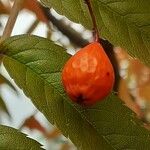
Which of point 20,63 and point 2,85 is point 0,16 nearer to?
point 2,85

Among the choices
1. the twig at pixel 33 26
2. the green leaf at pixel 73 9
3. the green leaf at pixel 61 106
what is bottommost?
the twig at pixel 33 26

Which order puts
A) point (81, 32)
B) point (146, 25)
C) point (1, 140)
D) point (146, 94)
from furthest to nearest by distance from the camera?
point (146, 94)
point (81, 32)
point (146, 25)
point (1, 140)

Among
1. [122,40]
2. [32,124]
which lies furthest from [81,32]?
[122,40]

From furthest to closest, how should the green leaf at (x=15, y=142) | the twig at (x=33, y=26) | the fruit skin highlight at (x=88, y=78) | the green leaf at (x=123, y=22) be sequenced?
the twig at (x=33, y=26)
the green leaf at (x=123, y=22)
the green leaf at (x=15, y=142)
the fruit skin highlight at (x=88, y=78)

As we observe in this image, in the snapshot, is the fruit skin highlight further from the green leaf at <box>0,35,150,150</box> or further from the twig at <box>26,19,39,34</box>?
the twig at <box>26,19,39,34</box>

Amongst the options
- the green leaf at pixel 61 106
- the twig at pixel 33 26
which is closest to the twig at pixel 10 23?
the green leaf at pixel 61 106

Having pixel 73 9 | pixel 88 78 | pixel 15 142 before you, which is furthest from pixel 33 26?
pixel 88 78

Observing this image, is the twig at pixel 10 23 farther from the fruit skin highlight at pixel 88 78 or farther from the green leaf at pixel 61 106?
the fruit skin highlight at pixel 88 78
